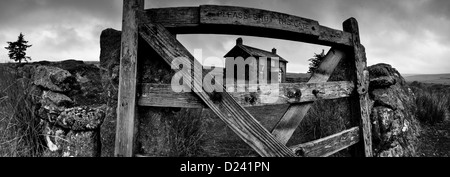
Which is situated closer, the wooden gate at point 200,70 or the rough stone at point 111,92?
the wooden gate at point 200,70

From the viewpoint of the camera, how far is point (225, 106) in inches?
67.7

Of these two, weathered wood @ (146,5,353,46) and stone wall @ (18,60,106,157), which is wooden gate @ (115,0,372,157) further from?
stone wall @ (18,60,106,157)

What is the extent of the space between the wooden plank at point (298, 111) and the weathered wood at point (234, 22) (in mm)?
401

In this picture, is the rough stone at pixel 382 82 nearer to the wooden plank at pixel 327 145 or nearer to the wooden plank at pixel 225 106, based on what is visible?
the wooden plank at pixel 327 145

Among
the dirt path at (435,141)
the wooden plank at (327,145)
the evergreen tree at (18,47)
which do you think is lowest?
the dirt path at (435,141)

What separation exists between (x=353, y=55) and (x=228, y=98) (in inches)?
78.1

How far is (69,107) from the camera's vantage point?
8.29ft

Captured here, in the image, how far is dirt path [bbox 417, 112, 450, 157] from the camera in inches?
164

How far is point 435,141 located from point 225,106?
18.5 feet

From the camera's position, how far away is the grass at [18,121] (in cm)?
242

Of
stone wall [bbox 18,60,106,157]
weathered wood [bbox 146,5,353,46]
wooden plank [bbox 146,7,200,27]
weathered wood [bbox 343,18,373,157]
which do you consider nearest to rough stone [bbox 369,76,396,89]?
weathered wood [bbox 343,18,373,157]

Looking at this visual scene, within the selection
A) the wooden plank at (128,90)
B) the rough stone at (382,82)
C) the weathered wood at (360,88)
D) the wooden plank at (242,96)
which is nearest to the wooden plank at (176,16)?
the wooden plank at (128,90)

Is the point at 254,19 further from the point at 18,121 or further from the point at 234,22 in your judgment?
the point at 18,121
